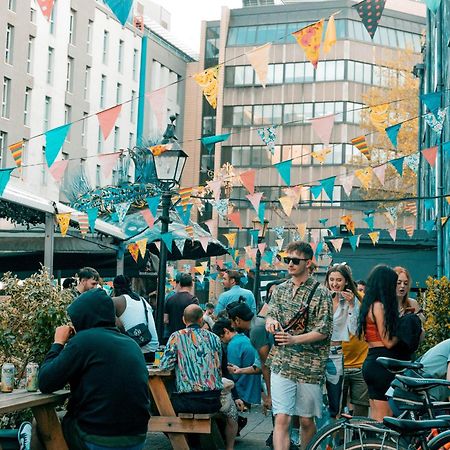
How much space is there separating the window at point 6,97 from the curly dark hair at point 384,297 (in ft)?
133

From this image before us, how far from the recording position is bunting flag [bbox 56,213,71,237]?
14.1 meters

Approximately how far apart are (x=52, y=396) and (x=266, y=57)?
7.10 m

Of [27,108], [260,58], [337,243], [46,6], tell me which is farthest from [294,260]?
[27,108]

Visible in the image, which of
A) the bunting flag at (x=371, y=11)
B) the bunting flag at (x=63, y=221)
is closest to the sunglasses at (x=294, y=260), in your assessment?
the bunting flag at (x=371, y=11)

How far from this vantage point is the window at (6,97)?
154 feet

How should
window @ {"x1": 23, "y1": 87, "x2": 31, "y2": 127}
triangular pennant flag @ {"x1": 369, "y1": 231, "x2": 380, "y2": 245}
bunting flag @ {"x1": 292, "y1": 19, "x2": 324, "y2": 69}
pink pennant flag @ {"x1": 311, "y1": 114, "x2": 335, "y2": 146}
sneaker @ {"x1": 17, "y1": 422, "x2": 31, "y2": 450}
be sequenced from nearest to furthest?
sneaker @ {"x1": 17, "y1": 422, "x2": 31, "y2": 450}
bunting flag @ {"x1": 292, "y1": 19, "x2": 324, "y2": 69}
pink pennant flag @ {"x1": 311, "y1": 114, "x2": 335, "y2": 146}
triangular pennant flag @ {"x1": 369, "y1": 231, "x2": 380, "y2": 245}
window @ {"x1": 23, "y1": 87, "x2": 31, "y2": 127}

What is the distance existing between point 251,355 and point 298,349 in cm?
291

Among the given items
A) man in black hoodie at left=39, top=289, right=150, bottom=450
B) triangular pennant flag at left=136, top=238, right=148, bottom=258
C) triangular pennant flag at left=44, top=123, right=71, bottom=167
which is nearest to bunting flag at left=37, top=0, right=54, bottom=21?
triangular pennant flag at left=44, top=123, right=71, bottom=167

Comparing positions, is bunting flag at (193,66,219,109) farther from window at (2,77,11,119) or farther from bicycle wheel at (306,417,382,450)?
window at (2,77,11,119)

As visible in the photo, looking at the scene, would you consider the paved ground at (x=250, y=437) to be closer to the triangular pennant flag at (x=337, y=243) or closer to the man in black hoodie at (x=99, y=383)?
the man in black hoodie at (x=99, y=383)

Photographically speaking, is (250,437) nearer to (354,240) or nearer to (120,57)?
(354,240)

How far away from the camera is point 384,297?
8117 mm

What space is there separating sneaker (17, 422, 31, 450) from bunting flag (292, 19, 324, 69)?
7049mm

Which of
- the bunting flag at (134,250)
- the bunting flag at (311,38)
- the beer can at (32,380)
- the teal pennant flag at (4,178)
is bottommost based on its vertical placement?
the beer can at (32,380)
